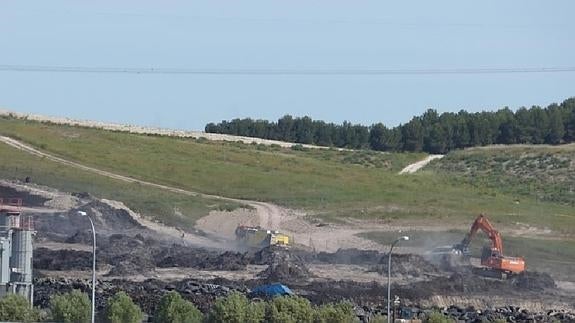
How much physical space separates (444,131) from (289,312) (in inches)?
4628

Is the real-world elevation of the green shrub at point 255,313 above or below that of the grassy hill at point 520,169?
below

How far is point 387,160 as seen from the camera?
16400cm

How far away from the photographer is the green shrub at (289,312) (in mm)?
62062

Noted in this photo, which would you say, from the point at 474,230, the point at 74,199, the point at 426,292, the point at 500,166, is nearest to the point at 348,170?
the point at 500,166

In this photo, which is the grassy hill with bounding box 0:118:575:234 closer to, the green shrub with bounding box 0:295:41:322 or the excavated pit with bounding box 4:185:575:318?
the excavated pit with bounding box 4:185:575:318

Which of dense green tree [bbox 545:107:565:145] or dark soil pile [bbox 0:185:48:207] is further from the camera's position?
dense green tree [bbox 545:107:565:145]

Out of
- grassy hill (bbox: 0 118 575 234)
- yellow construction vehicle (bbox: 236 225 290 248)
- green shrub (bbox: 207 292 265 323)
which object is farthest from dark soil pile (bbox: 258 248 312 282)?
Result: green shrub (bbox: 207 292 265 323)

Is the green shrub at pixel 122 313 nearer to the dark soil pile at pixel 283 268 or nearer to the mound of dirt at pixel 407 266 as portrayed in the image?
the dark soil pile at pixel 283 268

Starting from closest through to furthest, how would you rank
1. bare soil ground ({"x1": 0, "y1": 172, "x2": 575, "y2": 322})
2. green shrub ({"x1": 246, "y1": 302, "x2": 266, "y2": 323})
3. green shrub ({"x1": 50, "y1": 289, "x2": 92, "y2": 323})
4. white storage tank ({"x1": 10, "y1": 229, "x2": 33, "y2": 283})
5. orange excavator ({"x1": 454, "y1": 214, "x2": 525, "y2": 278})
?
1. green shrub ({"x1": 50, "y1": 289, "x2": 92, "y2": 323})
2. green shrub ({"x1": 246, "y1": 302, "x2": 266, "y2": 323})
3. white storage tank ({"x1": 10, "y1": 229, "x2": 33, "y2": 283})
4. bare soil ground ({"x1": 0, "y1": 172, "x2": 575, "y2": 322})
5. orange excavator ({"x1": 454, "y1": 214, "x2": 525, "y2": 278})

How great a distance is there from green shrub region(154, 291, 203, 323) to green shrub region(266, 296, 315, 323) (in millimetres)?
2765

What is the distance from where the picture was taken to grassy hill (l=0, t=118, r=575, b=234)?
4751 inches

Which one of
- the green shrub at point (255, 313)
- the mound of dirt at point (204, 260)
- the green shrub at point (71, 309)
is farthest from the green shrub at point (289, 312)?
the mound of dirt at point (204, 260)

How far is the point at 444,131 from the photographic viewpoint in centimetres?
17850

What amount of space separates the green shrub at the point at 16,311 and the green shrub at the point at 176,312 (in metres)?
4.75
